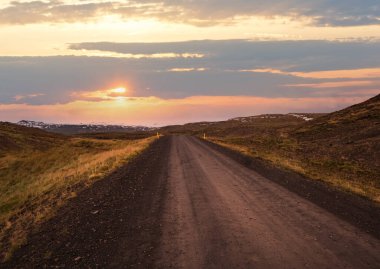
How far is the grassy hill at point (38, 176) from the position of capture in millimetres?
13625

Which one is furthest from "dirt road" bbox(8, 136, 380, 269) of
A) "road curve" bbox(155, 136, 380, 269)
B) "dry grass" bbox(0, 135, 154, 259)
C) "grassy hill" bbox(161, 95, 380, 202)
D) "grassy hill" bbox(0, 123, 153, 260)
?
"grassy hill" bbox(161, 95, 380, 202)

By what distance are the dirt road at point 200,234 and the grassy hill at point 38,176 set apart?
1.22m

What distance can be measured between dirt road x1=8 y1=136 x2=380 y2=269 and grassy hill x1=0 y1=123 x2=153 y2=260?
1.22 metres

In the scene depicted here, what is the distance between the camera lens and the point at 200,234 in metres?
9.73

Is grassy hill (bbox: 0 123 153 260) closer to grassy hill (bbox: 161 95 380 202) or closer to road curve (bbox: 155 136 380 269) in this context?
road curve (bbox: 155 136 380 269)

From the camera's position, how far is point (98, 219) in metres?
11.8

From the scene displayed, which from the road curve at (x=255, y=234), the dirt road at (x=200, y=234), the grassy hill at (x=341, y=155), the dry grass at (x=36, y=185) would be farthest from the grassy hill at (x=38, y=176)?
the grassy hill at (x=341, y=155)

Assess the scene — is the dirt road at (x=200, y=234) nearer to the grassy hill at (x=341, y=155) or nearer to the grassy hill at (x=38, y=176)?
the grassy hill at (x=38, y=176)

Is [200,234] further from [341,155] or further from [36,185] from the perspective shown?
[341,155]

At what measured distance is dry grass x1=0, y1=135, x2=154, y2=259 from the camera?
42.4 feet

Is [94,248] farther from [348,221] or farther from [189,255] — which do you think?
[348,221]

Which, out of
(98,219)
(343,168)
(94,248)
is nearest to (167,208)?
(98,219)

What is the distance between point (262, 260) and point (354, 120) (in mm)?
51323

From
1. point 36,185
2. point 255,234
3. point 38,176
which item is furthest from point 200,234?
point 38,176
